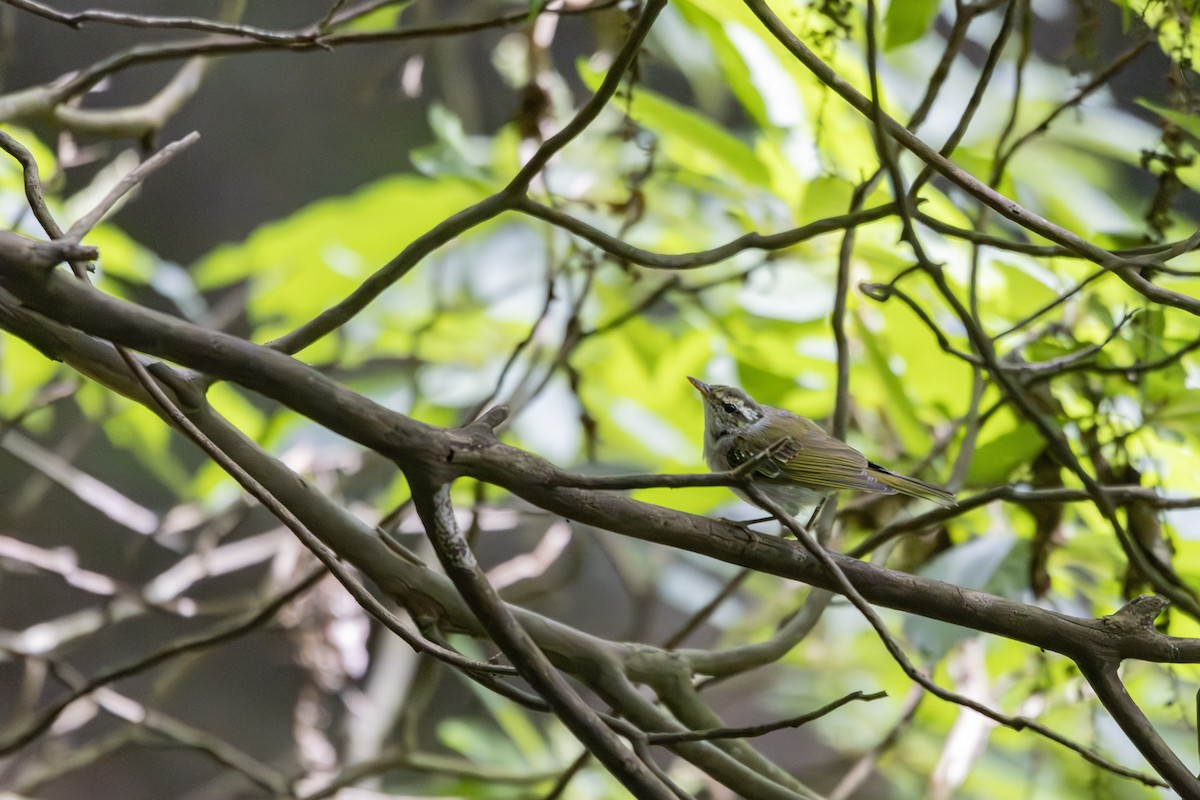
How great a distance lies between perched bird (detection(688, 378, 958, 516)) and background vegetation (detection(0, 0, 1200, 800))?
7 cm

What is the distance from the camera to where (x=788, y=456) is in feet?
5.94

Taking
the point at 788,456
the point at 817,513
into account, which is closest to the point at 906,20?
the point at 788,456

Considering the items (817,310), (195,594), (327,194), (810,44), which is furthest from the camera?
(327,194)

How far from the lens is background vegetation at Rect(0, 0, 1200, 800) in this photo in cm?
120

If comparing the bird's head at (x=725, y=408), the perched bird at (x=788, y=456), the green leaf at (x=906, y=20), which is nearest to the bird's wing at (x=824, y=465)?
the perched bird at (x=788, y=456)

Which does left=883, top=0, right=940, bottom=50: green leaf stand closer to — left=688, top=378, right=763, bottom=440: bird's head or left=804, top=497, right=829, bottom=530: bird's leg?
left=688, top=378, right=763, bottom=440: bird's head

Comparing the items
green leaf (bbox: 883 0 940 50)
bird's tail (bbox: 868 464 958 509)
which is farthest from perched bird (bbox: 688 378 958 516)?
green leaf (bbox: 883 0 940 50)

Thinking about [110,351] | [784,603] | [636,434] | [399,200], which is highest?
[399,200]

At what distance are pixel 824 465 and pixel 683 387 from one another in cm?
71

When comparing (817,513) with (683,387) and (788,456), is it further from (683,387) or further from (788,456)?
(683,387)

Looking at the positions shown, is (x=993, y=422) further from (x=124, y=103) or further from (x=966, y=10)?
(x=124, y=103)

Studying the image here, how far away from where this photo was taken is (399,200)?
2451 millimetres

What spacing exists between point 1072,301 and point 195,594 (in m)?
4.28

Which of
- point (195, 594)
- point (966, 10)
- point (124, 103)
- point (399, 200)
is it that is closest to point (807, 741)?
point (195, 594)
